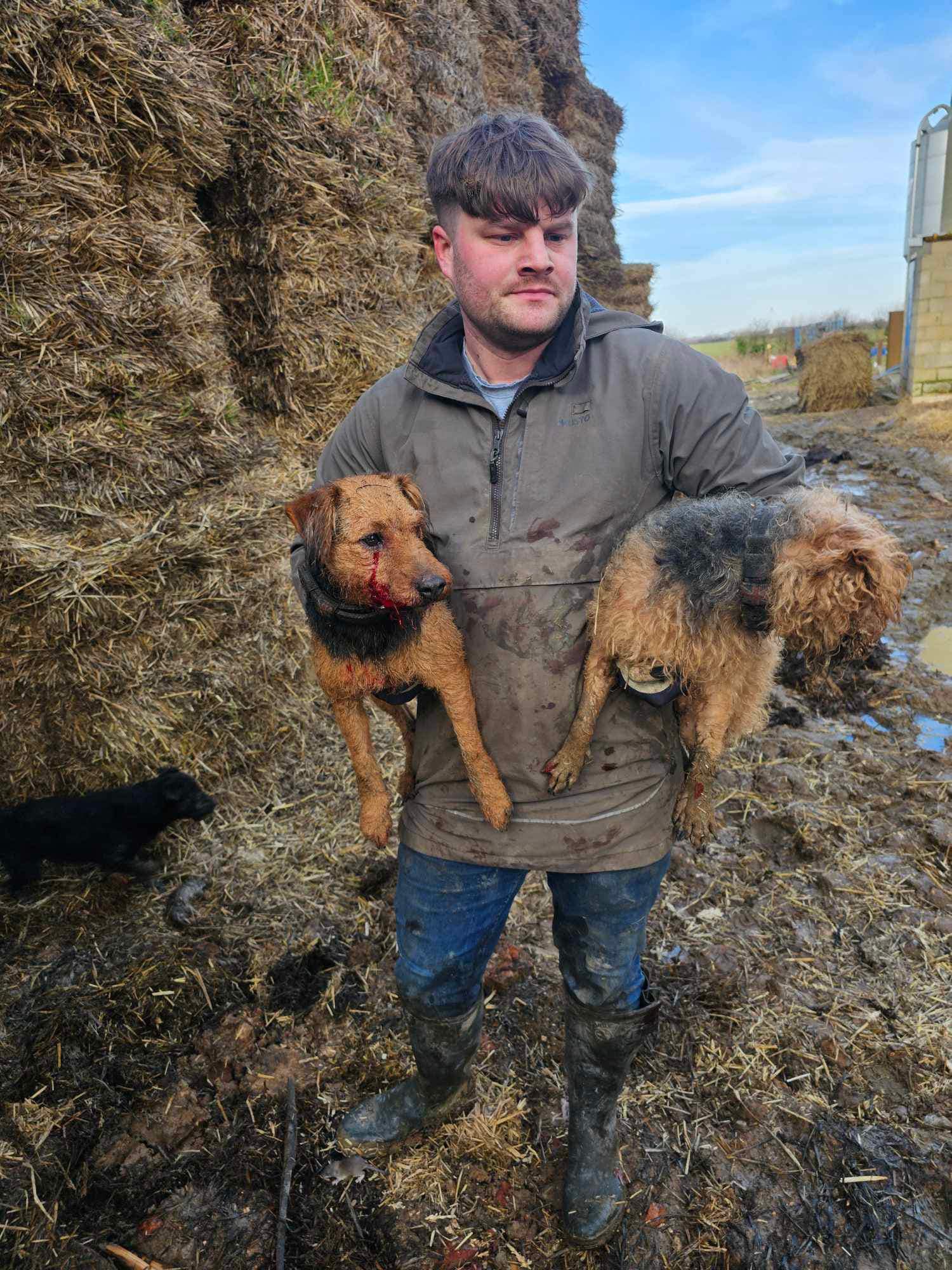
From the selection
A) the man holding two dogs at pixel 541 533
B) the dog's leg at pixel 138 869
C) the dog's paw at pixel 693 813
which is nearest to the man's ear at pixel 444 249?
the man holding two dogs at pixel 541 533

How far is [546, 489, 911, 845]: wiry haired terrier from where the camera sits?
191 centimetres

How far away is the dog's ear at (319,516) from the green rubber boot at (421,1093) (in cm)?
170

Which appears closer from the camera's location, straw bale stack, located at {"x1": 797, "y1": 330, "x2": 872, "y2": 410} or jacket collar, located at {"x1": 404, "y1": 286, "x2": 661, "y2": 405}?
jacket collar, located at {"x1": 404, "y1": 286, "x2": 661, "y2": 405}

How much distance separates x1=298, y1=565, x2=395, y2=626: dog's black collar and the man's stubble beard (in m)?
0.90

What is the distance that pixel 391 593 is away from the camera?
229cm

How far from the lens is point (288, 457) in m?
5.21

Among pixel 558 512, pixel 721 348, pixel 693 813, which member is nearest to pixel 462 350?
pixel 558 512

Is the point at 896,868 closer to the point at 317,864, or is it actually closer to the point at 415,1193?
the point at 415,1193

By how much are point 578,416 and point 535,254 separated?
1.54 ft

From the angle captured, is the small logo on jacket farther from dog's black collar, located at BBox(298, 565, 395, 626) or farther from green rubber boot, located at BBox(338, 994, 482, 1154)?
green rubber boot, located at BBox(338, 994, 482, 1154)

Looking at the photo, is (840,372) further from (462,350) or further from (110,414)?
(462,350)

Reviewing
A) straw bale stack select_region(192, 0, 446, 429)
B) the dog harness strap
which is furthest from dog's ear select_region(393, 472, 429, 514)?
straw bale stack select_region(192, 0, 446, 429)

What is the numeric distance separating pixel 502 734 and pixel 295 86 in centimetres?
457

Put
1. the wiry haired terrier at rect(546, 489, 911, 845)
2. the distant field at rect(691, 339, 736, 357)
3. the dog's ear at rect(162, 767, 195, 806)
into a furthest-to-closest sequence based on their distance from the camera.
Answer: the distant field at rect(691, 339, 736, 357) < the dog's ear at rect(162, 767, 195, 806) < the wiry haired terrier at rect(546, 489, 911, 845)
